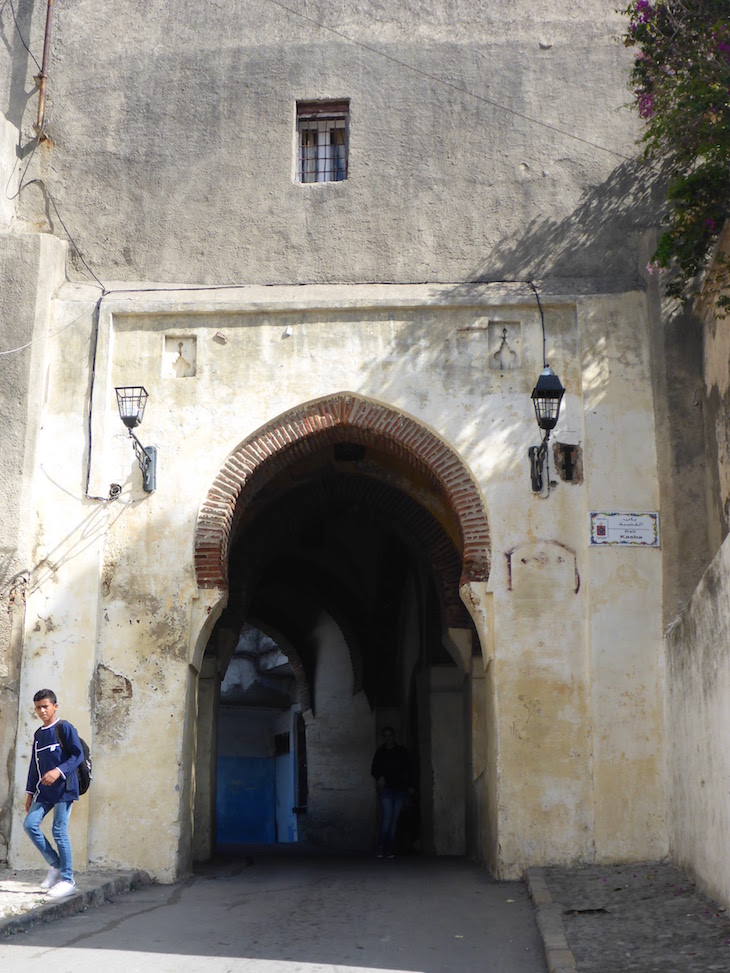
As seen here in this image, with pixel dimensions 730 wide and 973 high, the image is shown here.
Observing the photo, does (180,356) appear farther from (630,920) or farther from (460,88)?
(630,920)

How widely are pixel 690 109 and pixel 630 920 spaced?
5.71 m

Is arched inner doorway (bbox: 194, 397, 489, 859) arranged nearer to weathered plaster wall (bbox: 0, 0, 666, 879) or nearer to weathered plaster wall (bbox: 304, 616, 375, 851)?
weathered plaster wall (bbox: 304, 616, 375, 851)

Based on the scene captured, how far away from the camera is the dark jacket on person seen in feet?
40.5

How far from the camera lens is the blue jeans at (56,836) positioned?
281 inches

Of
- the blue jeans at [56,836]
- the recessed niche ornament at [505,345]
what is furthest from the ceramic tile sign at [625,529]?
the blue jeans at [56,836]

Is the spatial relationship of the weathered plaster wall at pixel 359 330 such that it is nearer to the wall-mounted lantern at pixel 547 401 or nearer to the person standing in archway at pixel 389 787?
the wall-mounted lantern at pixel 547 401

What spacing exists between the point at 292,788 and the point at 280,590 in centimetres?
576

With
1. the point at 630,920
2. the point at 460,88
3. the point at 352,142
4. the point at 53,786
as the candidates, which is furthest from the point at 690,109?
the point at 53,786

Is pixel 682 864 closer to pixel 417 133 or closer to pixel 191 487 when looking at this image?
pixel 191 487

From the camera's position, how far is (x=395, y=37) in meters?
10.6

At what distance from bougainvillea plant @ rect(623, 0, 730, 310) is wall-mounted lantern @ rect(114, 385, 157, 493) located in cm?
423

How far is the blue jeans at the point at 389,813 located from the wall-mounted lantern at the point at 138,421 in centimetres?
485

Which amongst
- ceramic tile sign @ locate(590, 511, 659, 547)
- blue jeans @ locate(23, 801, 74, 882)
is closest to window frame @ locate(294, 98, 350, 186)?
ceramic tile sign @ locate(590, 511, 659, 547)

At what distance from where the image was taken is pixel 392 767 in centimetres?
1238
